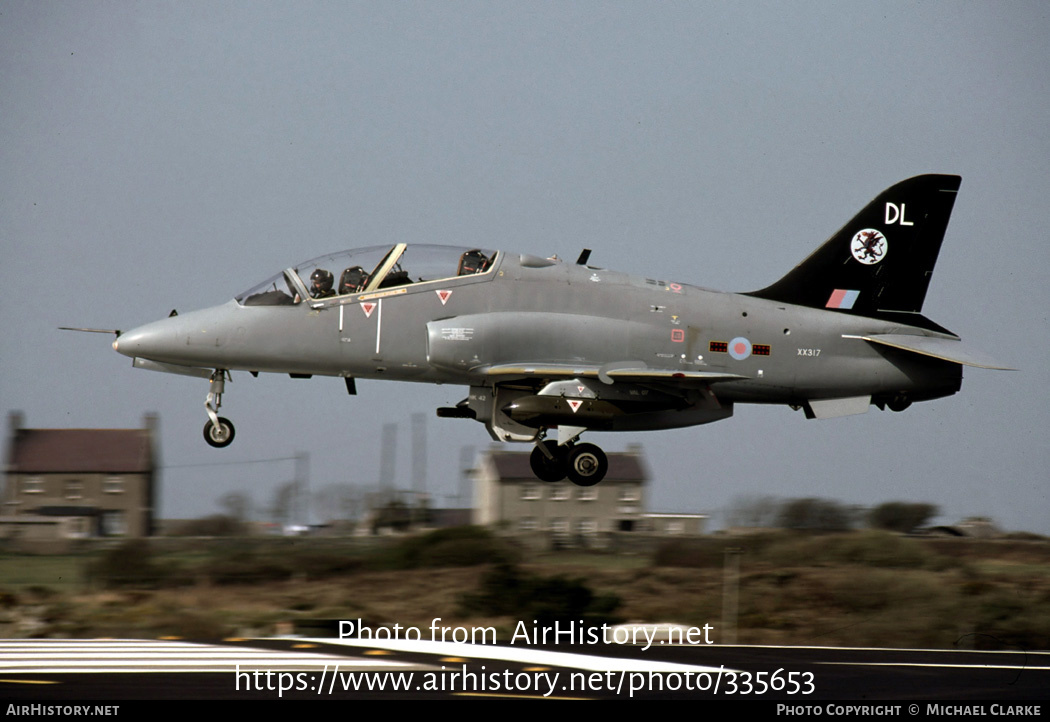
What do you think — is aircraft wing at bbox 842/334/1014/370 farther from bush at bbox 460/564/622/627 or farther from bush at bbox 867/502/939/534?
bush at bbox 867/502/939/534

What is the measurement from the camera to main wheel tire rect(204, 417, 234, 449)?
65.8ft

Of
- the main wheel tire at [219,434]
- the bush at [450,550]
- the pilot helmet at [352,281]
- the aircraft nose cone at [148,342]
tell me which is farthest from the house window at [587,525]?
the aircraft nose cone at [148,342]

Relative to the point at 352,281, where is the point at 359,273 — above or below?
above

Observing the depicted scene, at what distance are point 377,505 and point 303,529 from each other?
3.98m

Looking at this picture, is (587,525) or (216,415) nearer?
(216,415)

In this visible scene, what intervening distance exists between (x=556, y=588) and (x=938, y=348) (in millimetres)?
13053

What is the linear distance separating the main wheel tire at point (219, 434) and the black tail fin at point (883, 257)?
965cm

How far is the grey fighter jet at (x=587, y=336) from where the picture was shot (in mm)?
19297

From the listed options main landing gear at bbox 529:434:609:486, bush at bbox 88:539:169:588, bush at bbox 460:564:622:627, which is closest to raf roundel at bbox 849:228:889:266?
main landing gear at bbox 529:434:609:486

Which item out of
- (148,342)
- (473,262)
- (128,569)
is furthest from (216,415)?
(128,569)

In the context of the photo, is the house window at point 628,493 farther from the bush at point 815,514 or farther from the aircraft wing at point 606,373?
the aircraft wing at point 606,373

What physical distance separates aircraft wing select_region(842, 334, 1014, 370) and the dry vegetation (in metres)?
10.3

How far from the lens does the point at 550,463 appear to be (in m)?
20.9

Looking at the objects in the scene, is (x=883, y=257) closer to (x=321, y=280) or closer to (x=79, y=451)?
(x=321, y=280)
